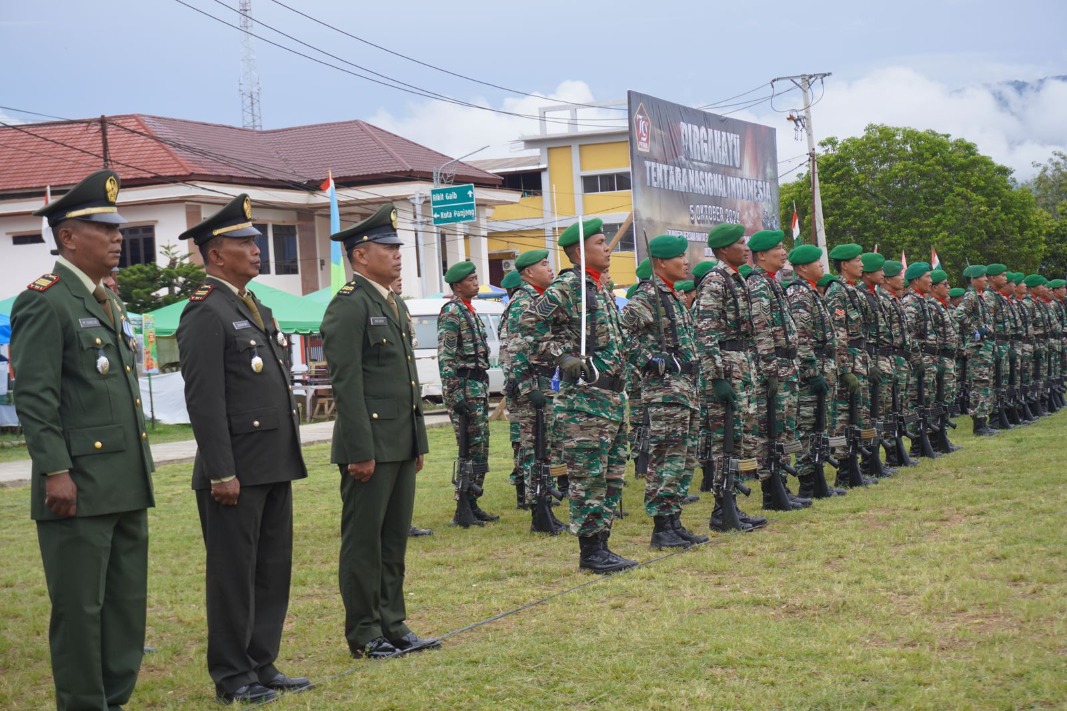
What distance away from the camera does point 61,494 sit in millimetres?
4430

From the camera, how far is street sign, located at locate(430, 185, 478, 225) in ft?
87.5

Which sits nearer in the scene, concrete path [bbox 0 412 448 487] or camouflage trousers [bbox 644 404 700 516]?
camouflage trousers [bbox 644 404 700 516]

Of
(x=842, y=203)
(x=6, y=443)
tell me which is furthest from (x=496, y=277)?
(x=6, y=443)

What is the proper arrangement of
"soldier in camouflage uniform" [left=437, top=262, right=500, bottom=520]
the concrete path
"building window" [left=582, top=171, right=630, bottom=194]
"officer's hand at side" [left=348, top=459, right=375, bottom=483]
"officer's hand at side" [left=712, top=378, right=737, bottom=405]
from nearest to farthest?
"officer's hand at side" [left=348, top=459, right=375, bottom=483] < "officer's hand at side" [left=712, top=378, right=737, bottom=405] < "soldier in camouflage uniform" [left=437, top=262, right=500, bottom=520] < the concrete path < "building window" [left=582, top=171, right=630, bottom=194]

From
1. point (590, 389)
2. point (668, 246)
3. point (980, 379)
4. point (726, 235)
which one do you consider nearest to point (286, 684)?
point (590, 389)

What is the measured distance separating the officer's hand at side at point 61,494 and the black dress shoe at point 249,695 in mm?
1207

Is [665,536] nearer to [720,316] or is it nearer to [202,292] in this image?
[720,316]

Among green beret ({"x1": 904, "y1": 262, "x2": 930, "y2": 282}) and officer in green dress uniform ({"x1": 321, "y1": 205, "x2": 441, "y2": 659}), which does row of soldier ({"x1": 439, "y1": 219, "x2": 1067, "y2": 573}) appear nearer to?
green beret ({"x1": 904, "y1": 262, "x2": 930, "y2": 282})

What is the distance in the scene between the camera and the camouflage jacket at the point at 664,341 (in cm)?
821

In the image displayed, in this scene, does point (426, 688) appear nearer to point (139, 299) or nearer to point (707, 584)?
point (707, 584)

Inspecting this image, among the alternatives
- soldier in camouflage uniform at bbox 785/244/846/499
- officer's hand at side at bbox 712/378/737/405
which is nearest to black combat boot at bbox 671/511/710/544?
officer's hand at side at bbox 712/378/737/405

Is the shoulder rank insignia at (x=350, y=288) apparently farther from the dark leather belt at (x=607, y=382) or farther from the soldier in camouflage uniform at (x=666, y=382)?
the soldier in camouflage uniform at (x=666, y=382)

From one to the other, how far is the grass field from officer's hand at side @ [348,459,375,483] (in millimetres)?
914

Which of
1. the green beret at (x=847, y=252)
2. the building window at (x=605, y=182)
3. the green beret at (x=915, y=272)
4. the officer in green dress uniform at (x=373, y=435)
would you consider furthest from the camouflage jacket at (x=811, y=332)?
the building window at (x=605, y=182)
